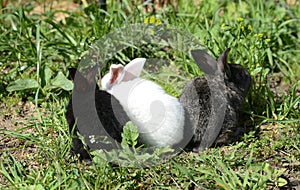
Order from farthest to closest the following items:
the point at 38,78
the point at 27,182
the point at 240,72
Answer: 1. the point at 38,78
2. the point at 240,72
3. the point at 27,182

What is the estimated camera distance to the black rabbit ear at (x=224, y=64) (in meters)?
3.34

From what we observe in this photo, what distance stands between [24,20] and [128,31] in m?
0.88

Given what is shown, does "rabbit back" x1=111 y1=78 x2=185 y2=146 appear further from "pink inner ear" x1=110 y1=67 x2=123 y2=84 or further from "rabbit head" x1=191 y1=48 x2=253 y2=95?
"rabbit head" x1=191 y1=48 x2=253 y2=95

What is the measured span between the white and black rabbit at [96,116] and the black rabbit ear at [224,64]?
0.74 metres

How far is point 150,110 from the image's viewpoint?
310cm

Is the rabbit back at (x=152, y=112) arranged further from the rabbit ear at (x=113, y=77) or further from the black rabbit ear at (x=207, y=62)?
the black rabbit ear at (x=207, y=62)

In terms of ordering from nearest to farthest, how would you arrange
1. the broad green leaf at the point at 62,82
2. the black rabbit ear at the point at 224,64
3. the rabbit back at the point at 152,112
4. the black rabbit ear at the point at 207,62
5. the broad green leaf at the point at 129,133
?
the broad green leaf at the point at 129,133
the rabbit back at the point at 152,112
the black rabbit ear at the point at 224,64
the black rabbit ear at the point at 207,62
the broad green leaf at the point at 62,82

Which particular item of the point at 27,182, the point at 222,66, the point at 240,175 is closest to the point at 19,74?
the point at 27,182

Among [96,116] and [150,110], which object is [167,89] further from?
[96,116]

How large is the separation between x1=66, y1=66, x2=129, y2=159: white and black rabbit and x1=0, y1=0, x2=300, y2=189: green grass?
0.16 metres

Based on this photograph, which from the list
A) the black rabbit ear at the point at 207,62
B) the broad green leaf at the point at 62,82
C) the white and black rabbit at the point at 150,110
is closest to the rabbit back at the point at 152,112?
the white and black rabbit at the point at 150,110

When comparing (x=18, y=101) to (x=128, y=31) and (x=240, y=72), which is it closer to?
(x=128, y=31)

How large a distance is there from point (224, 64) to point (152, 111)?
0.63m

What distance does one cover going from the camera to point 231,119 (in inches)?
134
